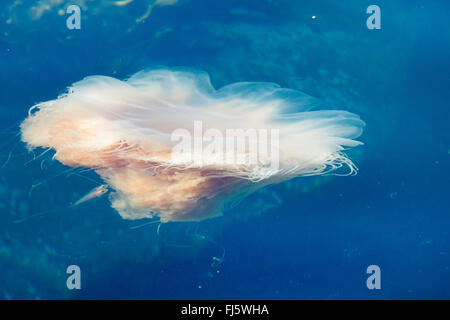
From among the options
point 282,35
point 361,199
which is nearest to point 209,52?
point 282,35

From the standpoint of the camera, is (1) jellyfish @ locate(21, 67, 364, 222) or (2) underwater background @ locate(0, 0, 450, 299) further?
(2) underwater background @ locate(0, 0, 450, 299)

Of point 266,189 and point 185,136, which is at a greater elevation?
point 185,136

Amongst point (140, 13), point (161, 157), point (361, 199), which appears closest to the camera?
point (161, 157)

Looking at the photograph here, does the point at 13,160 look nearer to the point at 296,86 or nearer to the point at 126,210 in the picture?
the point at 126,210

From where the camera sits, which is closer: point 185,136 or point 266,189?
point 185,136

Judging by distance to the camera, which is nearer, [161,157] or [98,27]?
[161,157]
